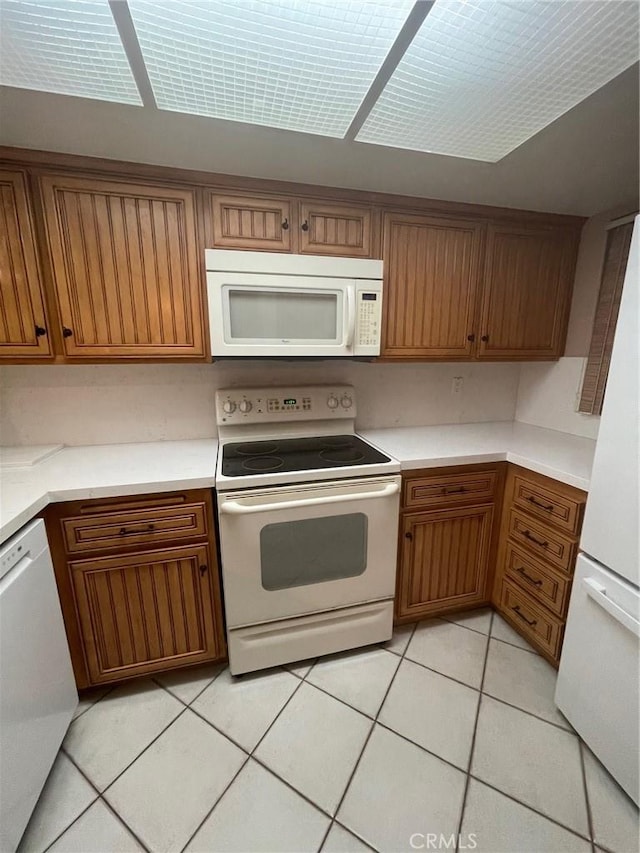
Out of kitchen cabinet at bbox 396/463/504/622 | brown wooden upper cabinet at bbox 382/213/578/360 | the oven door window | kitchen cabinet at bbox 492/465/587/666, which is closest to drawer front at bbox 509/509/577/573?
kitchen cabinet at bbox 492/465/587/666

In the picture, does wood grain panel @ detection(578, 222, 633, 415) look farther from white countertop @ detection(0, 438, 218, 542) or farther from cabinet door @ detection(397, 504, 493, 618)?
white countertop @ detection(0, 438, 218, 542)

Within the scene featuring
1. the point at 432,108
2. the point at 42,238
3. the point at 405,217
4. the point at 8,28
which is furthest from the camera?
the point at 405,217

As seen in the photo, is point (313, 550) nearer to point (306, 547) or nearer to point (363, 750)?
point (306, 547)

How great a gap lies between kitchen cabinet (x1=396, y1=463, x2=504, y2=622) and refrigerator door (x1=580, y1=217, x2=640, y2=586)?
586 mm

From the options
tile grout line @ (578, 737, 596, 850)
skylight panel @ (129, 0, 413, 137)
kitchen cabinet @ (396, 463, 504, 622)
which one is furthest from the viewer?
kitchen cabinet @ (396, 463, 504, 622)

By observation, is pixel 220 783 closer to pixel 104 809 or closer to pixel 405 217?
pixel 104 809

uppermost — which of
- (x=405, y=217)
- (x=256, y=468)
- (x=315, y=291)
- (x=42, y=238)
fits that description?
(x=405, y=217)

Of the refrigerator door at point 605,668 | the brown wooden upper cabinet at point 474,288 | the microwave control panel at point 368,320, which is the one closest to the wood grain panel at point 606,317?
the brown wooden upper cabinet at point 474,288

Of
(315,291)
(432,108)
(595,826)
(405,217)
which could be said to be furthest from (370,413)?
(595,826)

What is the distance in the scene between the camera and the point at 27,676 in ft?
3.31

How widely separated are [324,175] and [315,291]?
0.45m

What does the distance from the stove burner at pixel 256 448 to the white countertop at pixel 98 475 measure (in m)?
0.12

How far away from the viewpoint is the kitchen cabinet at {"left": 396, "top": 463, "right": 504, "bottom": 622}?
5.32 feet

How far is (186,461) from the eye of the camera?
59.2 inches
